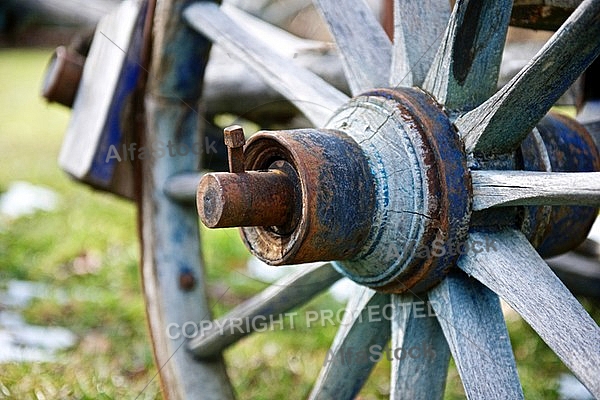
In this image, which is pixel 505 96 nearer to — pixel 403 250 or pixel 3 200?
pixel 403 250

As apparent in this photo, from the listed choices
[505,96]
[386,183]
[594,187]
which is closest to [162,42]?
[386,183]

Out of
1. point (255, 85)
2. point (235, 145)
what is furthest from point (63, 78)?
point (235, 145)

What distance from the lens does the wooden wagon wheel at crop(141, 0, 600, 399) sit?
0.97 meters

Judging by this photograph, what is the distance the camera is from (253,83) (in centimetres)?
209

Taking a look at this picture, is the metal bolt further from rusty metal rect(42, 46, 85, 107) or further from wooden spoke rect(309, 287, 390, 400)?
rusty metal rect(42, 46, 85, 107)

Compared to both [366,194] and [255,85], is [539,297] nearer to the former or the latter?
[366,194]

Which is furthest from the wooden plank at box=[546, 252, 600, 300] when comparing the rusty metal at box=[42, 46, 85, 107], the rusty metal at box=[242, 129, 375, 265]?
the rusty metal at box=[42, 46, 85, 107]

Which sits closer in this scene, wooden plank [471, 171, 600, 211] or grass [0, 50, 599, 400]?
wooden plank [471, 171, 600, 211]

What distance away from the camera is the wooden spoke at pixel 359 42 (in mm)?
1266

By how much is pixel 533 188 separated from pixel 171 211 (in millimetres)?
860

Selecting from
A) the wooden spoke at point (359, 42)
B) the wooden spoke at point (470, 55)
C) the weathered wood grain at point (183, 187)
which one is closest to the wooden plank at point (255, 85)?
the weathered wood grain at point (183, 187)

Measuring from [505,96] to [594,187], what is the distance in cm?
17

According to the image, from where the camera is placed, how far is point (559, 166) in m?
1.20

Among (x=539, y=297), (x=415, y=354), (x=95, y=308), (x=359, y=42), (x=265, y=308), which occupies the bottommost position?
(x=95, y=308)
